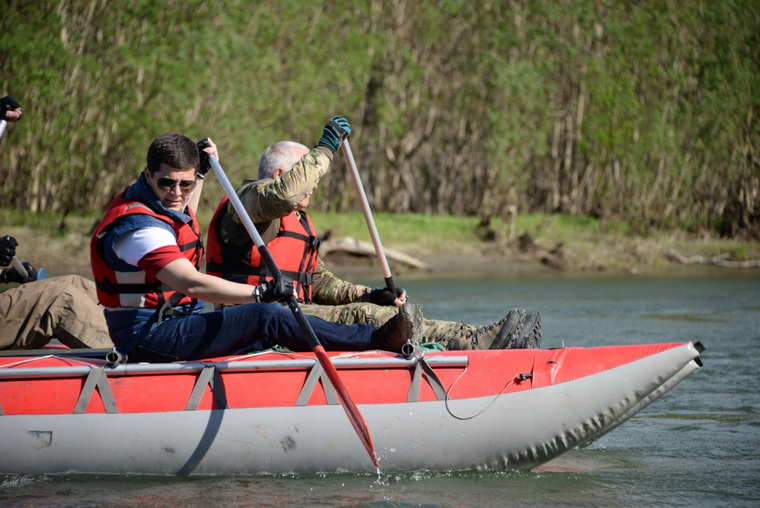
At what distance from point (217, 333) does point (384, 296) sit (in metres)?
0.92

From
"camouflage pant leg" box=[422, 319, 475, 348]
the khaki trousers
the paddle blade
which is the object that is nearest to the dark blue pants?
the paddle blade

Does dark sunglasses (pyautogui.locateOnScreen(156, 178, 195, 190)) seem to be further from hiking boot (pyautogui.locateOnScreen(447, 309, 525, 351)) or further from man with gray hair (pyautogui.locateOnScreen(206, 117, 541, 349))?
hiking boot (pyautogui.locateOnScreen(447, 309, 525, 351))

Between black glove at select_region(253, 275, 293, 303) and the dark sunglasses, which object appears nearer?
black glove at select_region(253, 275, 293, 303)

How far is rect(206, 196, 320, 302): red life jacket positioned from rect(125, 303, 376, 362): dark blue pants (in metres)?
0.35

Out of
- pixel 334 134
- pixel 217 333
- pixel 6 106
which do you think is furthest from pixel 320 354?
pixel 6 106

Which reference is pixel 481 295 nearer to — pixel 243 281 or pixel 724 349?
pixel 724 349

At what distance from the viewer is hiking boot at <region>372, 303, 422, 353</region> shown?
4.08 metres

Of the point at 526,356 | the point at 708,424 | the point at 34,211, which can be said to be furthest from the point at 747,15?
the point at 526,356

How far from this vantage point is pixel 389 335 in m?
4.18

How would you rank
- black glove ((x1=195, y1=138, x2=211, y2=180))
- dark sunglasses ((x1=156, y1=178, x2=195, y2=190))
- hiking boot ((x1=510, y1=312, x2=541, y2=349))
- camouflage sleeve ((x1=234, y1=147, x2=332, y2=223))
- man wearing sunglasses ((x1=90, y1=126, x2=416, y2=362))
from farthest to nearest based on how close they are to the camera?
black glove ((x1=195, y1=138, x2=211, y2=180)), hiking boot ((x1=510, y1=312, x2=541, y2=349)), camouflage sleeve ((x1=234, y1=147, x2=332, y2=223)), dark sunglasses ((x1=156, y1=178, x2=195, y2=190)), man wearing sunglasses ((x1=90, y1=126, x2=416, y2=362))

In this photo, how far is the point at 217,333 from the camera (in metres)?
4.13

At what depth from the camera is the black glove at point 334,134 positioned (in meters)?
4.57

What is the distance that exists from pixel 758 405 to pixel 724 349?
6.72 feet

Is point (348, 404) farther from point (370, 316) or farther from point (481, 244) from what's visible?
point (481, 244)
